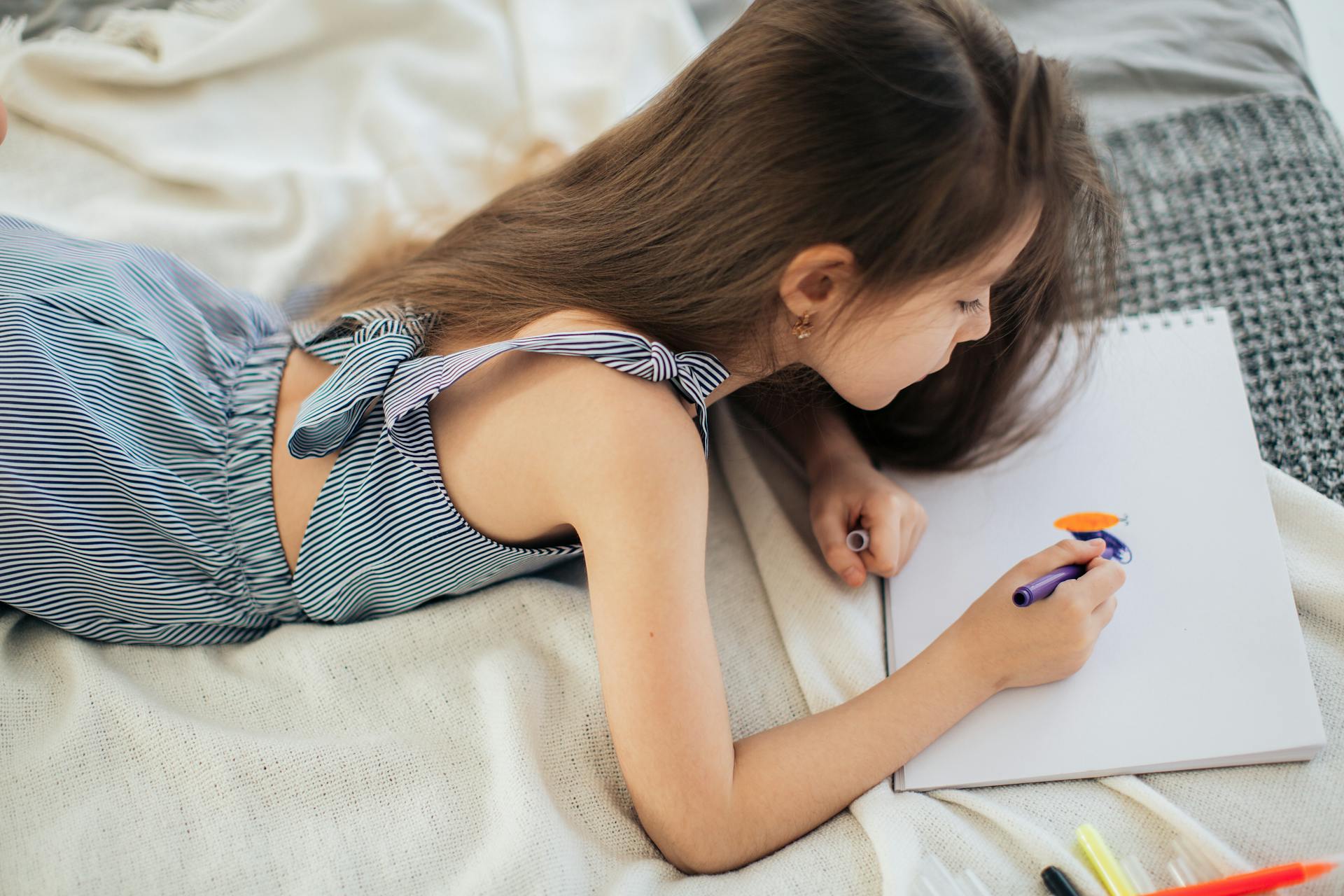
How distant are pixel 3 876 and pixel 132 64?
2.47ft

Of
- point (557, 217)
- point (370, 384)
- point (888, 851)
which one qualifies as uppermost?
point (557, 217)

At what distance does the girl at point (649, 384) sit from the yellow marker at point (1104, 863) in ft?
0.33

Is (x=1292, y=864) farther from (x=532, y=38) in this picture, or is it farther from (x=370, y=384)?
(x=532, y=38)

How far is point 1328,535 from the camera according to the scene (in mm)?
712

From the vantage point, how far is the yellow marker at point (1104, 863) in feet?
1.89

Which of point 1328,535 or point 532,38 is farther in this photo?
point 532,38

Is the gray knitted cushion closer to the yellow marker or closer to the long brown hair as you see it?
the long brown hair

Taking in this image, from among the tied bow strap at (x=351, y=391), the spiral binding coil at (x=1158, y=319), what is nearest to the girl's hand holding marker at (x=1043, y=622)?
the spiral binding coil at (x=1158, y=319)

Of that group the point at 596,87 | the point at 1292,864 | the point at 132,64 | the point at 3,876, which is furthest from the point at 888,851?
the point at 132,64

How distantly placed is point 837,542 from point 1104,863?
281 millimetres

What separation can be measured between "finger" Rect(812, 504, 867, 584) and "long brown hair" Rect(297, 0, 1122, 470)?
0.10 m

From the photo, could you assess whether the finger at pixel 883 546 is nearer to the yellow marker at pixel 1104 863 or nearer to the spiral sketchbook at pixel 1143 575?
the spiral sketchbook at pixel 1143 575

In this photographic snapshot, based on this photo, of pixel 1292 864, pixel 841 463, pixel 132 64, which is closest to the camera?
pixel 1292 864

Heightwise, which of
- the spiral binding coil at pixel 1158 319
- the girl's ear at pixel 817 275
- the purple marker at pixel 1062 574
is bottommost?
the purple marker at pixel 1062 574
